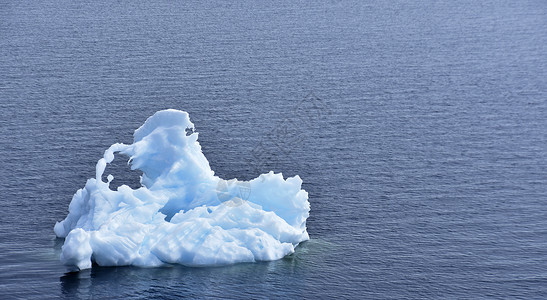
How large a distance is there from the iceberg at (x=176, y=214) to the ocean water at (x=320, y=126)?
1.70 metres

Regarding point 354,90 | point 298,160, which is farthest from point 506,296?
point 354,90

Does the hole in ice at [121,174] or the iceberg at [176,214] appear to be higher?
the hole in ice at [121,174]

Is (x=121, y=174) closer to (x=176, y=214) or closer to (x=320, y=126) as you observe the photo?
(x=176, y=214)

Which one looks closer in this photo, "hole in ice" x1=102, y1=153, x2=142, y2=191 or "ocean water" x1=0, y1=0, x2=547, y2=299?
"ocean water" x1=0, y1=0, x2=547, y2=299

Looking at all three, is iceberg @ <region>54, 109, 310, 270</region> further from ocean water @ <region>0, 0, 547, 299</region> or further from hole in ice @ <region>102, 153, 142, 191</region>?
hole in ice @ <region>102, 153, 142, 191</region>

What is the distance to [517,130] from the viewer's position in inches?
4114

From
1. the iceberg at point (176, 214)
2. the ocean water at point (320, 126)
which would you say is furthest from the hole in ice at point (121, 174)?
the iceberg at point (176, 214)

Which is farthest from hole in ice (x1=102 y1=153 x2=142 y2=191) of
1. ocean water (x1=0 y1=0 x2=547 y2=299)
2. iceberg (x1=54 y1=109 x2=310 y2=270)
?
iceberg (x1=54 y1=109 x2=310 y2=270)

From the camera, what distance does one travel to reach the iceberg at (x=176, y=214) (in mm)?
69562

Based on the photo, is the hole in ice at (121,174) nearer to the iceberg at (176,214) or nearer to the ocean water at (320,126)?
the ocean water at (320,126)

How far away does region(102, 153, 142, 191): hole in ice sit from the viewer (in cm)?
8719

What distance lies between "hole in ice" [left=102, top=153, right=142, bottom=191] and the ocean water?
30cm

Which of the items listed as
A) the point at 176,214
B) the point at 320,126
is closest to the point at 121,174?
the point at 176,214

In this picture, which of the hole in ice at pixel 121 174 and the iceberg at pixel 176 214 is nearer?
the iceberg at pixel 176 214
